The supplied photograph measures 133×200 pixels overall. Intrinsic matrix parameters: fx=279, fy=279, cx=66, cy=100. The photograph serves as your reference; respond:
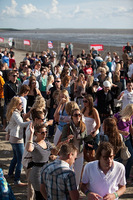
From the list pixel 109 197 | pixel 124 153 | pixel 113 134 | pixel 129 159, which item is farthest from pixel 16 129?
pixel 109 197

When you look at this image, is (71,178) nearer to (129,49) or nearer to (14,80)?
(14,80)

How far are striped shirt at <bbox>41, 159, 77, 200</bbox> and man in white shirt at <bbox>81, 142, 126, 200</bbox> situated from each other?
38cm

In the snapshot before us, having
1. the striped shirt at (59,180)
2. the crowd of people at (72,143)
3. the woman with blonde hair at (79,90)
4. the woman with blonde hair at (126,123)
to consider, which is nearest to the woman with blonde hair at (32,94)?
the crowd of people at (72,143)

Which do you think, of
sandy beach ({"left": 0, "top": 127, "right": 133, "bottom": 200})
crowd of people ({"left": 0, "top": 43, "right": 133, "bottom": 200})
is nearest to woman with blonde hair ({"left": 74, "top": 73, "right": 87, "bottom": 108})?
crowd of people ({"left": 0, "top": 43, "right": 133, "bottom": 200})

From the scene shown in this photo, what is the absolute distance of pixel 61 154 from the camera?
3.57m

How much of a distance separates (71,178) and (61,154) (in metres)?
0.37

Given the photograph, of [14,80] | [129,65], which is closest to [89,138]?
[14,80]

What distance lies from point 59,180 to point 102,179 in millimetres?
643

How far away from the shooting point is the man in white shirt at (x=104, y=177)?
3.62 meters

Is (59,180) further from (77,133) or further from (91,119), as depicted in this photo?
(91,119)

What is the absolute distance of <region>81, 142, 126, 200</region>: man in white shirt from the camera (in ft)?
11.9

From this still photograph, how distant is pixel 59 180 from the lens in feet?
10.8

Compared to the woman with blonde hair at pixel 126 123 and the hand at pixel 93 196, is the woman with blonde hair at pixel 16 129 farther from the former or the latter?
the hand at pixel 93 196

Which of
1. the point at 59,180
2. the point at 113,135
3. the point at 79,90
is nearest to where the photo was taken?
the point at 59,180
